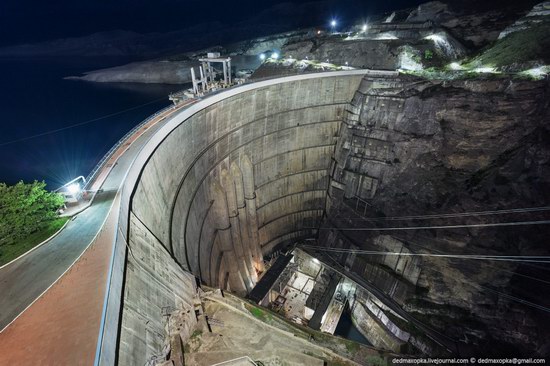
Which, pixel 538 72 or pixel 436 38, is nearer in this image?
pixel 538 72

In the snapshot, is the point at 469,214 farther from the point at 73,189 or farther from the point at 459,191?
the point at 73,189

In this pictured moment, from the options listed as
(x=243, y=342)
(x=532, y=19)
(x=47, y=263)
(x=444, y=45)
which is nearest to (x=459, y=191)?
(x=444, y=45)

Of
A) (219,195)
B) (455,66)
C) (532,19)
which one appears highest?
(532,19)

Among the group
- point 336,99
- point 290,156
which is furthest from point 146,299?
point 336,99

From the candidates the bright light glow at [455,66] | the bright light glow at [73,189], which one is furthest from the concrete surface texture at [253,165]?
the bright light glow at [455,66]

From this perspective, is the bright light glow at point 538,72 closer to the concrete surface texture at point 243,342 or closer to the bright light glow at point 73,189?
the concrete surface texture at point 243,342

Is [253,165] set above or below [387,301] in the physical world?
above

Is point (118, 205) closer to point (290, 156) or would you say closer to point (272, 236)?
point (290, 156)
